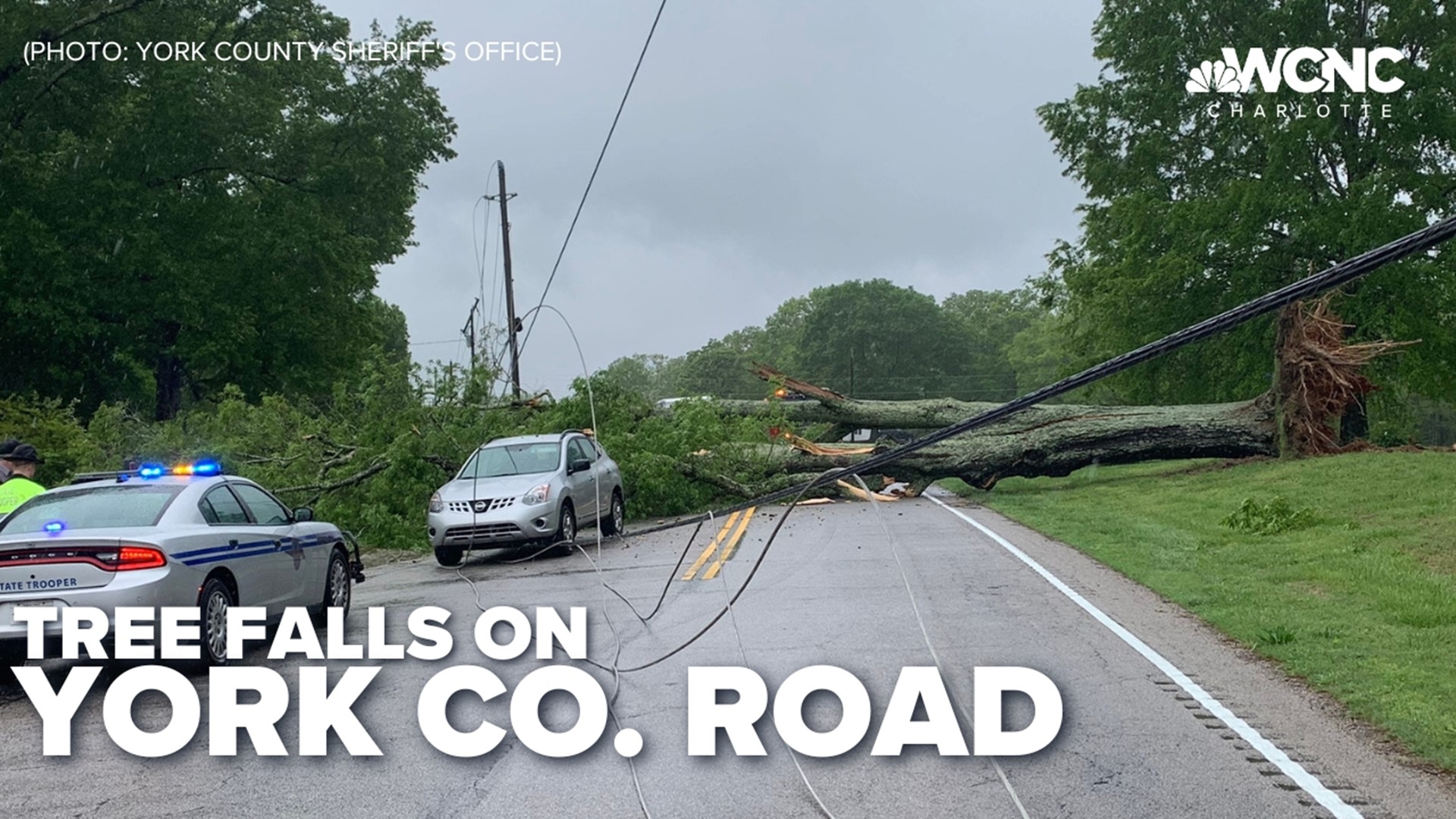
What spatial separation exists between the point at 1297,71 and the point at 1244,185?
11.4 feet

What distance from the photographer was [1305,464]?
23.0m

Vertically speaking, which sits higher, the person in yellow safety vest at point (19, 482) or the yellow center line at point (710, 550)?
the person in yellow safety vest at point (19, 482)

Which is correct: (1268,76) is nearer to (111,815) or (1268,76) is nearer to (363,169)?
(363,169)

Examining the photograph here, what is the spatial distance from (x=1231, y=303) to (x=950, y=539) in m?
18.6

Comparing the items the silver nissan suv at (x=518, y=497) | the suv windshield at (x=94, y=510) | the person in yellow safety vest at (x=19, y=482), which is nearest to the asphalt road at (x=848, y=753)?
the suv windshield at (x=94, y=510)

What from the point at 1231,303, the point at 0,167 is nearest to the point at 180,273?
the point at 0,167

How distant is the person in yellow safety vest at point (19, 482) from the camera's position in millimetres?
10211

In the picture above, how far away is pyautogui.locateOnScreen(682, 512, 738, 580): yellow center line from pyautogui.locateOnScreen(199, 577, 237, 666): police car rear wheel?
5.35 meters

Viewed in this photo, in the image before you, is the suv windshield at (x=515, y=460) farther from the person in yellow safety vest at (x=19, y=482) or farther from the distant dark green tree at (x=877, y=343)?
the distant dark green tree at (x=877, y=343)

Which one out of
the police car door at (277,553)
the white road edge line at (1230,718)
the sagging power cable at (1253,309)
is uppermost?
the sagging power cable at (1253,309)

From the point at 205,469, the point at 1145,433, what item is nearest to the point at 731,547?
the point at 205,469

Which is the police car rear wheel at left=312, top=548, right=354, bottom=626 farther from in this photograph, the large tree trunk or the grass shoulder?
the large tree trunk

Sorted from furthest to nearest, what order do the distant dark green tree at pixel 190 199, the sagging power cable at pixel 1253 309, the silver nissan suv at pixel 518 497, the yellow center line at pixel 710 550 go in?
the distant dark green tree at pixel 190 199 < the silver nissan suv at pixel 518 497 < the yellow center line at pixel 710 550 < the sagging power cable at pixel 1253 309

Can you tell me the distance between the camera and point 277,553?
10.5 m
